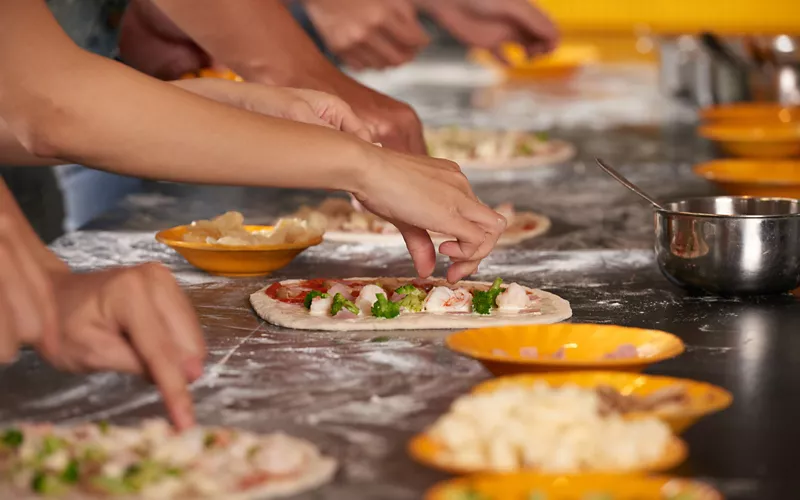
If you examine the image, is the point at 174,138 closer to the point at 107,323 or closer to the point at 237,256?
the point at 107,323

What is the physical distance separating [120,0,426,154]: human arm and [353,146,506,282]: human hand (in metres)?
0.74

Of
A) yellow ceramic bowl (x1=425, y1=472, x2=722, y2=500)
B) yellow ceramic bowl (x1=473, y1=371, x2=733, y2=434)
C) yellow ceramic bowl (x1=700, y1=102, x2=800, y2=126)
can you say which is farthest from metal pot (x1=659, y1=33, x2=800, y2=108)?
yellow ceramic bowl (x1=425, y1=472, x2=722, y2=500)

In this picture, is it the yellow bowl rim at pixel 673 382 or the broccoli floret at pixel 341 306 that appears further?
the broccoli floret at pixel 341 306

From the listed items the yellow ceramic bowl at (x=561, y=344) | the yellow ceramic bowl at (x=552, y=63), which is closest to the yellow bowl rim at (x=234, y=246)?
the yellow ceramic bowl at (x=561, y=344)

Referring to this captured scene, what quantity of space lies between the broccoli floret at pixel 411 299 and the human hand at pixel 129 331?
611 millimetres

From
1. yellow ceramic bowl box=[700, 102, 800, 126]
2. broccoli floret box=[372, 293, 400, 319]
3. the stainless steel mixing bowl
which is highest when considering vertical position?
yellow ceramic bowl box=[700, 102, 800, 126]

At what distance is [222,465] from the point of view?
1235mm

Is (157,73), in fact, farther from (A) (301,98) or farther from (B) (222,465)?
(B) (222,465)

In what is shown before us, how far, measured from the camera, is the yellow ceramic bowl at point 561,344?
59.7 inches

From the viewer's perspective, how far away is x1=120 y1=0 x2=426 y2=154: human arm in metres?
2.63

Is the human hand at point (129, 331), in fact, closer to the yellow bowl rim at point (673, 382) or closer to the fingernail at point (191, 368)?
the fingernail at point (191, 368)

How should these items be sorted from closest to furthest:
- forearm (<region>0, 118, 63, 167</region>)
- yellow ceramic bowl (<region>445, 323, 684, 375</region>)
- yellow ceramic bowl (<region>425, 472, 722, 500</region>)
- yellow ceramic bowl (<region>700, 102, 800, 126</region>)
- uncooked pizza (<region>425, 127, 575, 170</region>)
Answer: yellow ceramic bowl (<region>425, 472, 722, 500</region>) < yellow ceramic bowl (<region>445, 323, 684, 375</region>) < forearm (<region>0, 118, 63, 167</region>) < uncooked pizza (<region>425, 127, 575, 170</region>) < yellow ceramic bowl (<region>700, 102, 800, 126</region>)

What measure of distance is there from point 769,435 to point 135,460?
0.69 meters

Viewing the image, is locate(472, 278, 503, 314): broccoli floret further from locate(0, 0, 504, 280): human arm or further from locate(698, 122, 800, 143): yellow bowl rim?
locate(698, 122, 800, 143): yellow bowl rim
